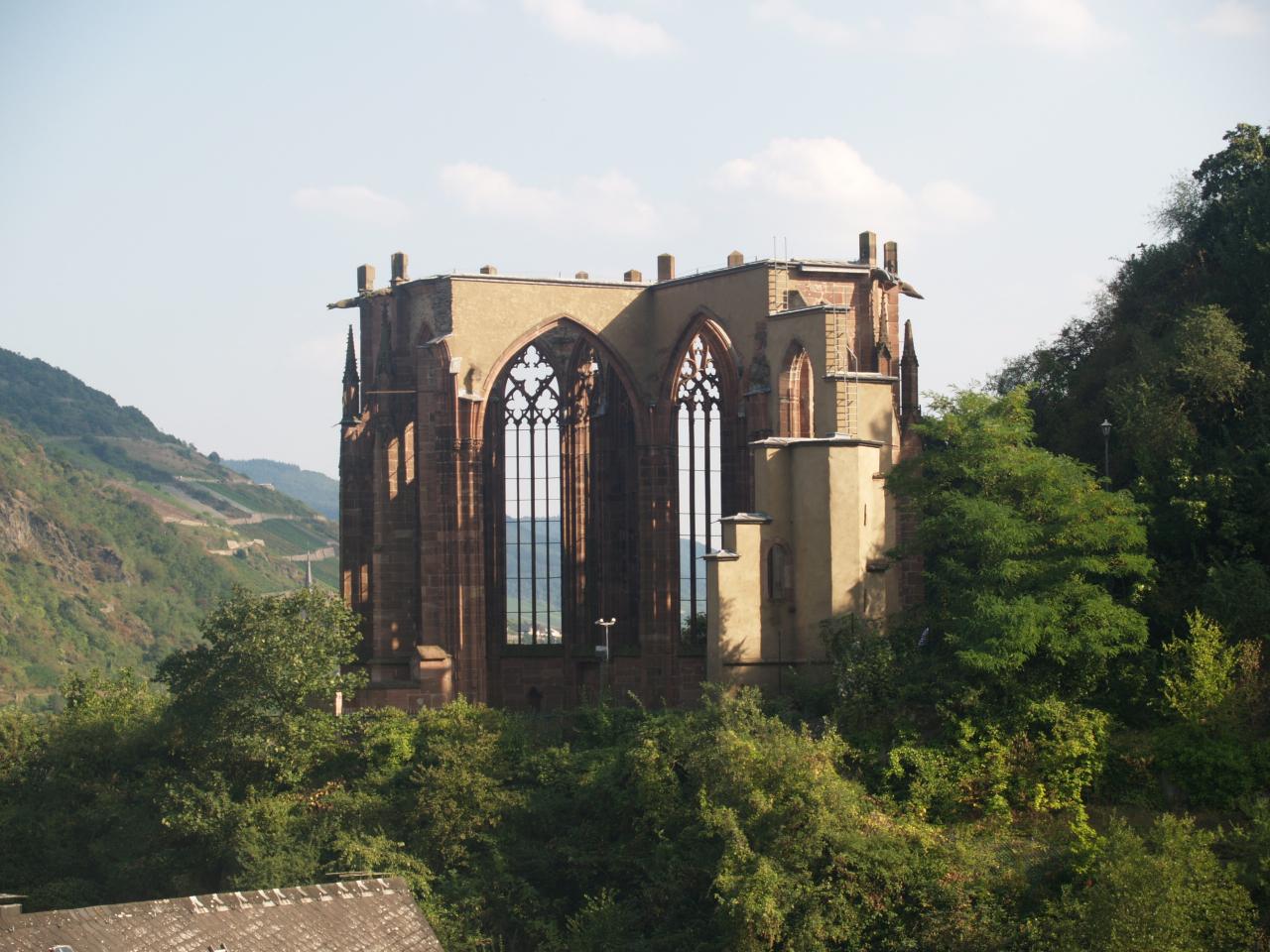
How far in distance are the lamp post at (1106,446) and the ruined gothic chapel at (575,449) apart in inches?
178

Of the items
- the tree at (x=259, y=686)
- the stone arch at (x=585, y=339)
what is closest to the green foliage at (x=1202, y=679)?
the stone arch at (x=585, y=339)

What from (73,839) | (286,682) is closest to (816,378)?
(286,682)

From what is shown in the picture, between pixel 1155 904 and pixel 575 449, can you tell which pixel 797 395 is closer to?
pixel 575 449

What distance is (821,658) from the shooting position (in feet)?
146

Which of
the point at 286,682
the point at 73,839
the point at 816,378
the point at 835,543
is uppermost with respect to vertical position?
the point at 816,378

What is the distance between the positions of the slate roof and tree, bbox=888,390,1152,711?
40.9ft

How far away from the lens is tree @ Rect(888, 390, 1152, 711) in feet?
132

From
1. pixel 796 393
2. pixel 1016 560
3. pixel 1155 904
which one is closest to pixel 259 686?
pixel 796 393

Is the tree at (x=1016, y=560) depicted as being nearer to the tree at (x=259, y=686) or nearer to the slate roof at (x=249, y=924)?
the slate roof at (x=249, y=924)

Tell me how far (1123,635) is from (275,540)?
16215cm

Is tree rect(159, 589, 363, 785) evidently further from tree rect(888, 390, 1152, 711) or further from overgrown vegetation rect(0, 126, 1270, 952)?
tree rect(888, 390, 1152, 711)

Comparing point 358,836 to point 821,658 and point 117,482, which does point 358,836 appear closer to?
point 821,658

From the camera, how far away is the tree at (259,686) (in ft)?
147

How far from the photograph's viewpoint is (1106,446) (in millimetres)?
47500
